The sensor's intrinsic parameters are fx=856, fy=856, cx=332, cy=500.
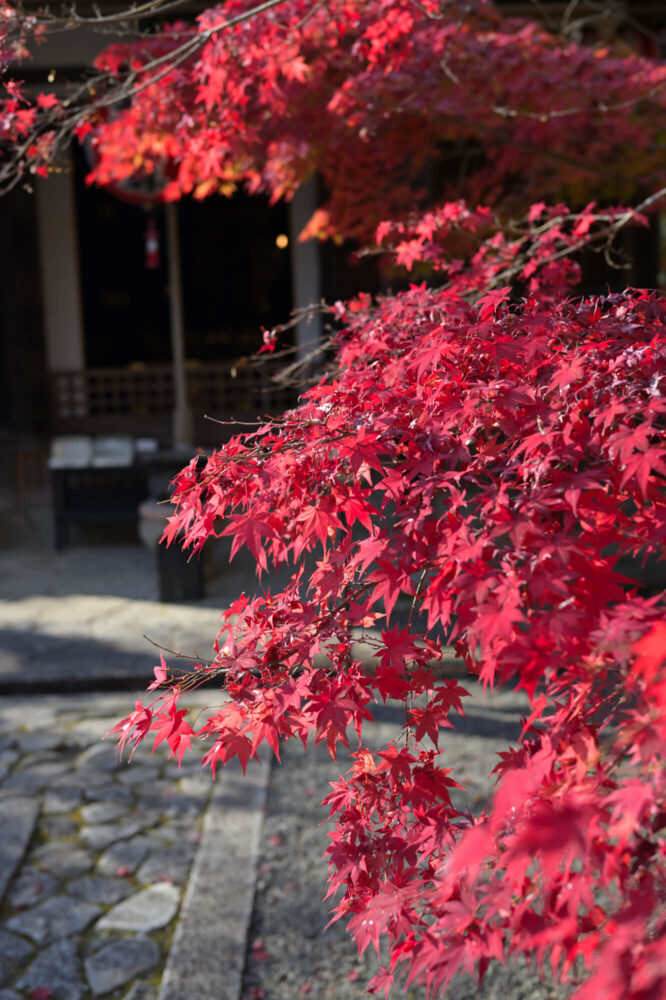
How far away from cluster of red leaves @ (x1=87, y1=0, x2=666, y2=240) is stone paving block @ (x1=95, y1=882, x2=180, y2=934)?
380 centimetres

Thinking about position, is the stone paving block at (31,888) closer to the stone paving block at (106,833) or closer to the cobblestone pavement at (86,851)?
the cobblestone pavement at (86,851)

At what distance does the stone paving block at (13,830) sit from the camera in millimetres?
3784

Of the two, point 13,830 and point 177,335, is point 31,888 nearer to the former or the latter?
point 13,830

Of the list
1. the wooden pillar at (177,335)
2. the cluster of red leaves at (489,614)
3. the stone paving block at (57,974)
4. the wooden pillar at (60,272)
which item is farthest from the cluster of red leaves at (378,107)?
the stone paving block at (57,974)

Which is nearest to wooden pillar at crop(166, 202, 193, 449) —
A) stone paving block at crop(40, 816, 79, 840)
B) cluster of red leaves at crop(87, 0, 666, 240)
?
cluster of red leaves at crop(87, 0, 666, 240)

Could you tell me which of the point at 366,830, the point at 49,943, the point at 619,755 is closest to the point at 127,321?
the point at 49,943

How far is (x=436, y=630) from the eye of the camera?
5961 millimetres

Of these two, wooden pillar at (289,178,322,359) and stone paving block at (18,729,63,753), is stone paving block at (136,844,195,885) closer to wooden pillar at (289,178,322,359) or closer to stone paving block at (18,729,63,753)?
stone paving block at (18,729,63,753)

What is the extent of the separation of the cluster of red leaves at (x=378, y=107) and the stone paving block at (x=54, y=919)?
12.7 ft

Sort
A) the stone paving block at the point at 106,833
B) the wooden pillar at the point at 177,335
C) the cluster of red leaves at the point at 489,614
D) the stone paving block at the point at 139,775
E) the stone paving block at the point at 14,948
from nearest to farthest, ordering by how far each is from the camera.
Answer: the cluster of red leaves at the point at 489,614 → the stone paving block at the point at 14,948 → the stone paving block at the point at 106,833 → the stone paving block at the point at 139,775 → the wooden pillar at the point at 177,335

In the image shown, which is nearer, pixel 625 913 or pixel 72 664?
pixel 625 913

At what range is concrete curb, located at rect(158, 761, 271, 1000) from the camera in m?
3.04

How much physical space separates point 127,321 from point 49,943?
916 centimetres

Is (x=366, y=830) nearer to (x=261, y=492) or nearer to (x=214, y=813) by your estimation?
(x=261, y=492)
